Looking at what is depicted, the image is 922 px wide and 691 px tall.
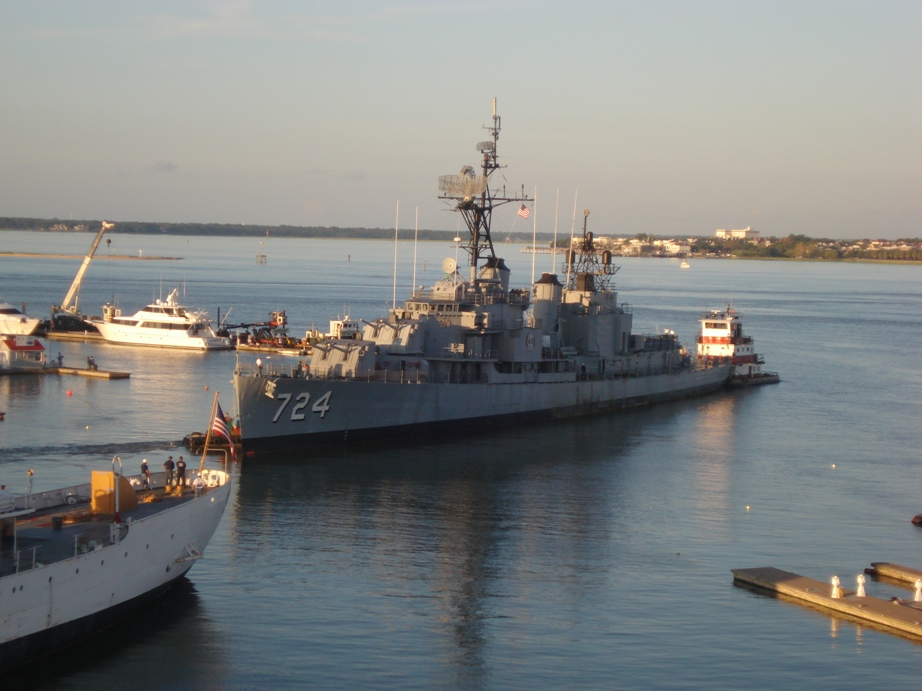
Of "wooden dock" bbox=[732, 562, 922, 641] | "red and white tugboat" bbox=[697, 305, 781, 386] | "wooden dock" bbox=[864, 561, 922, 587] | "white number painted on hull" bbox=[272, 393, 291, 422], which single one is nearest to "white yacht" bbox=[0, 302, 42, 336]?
"white number painted on hull" bbox=[272, 393, 291, 422]

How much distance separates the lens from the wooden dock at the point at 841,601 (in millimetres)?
20375

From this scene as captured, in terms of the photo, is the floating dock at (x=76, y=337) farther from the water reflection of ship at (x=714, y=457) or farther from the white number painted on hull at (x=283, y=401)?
the water reflection of ship at (x=714, y=457)

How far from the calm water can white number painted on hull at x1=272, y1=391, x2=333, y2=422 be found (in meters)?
1.67

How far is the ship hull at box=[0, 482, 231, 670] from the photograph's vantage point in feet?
52.8

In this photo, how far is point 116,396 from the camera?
45.4 meters

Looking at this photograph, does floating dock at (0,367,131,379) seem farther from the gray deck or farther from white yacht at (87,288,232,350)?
the gray deck

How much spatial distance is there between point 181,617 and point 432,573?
5.72m

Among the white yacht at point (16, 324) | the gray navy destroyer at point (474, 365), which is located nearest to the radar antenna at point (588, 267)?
the gray navy destroyer at point (474, 365)

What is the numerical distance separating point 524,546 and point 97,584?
1114 centimetres

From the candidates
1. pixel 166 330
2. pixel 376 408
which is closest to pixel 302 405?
pixel 376 408

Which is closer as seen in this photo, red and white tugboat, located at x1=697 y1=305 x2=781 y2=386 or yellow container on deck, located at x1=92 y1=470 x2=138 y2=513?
Result: yellow container on deck, located at x1=92 y1=470 x2=138 y2=513

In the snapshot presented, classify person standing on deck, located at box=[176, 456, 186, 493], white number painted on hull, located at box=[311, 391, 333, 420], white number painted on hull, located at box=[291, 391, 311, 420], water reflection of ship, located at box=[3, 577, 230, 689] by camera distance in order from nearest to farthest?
water reflection of ship, located at box=[3, 577, 230, 689] → person standing on deck, located at box=[176, 456, 186, 493] → white number painted on hull, located at box=[291, 391, 311, 420] → white number painted on hull, located at box=[311, 391, 333, 420]

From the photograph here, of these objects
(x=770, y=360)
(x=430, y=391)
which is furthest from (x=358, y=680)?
(x=770, y=360)

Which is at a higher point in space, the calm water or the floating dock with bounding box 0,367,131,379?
the floating dock with bounding box 0,367,131,379
